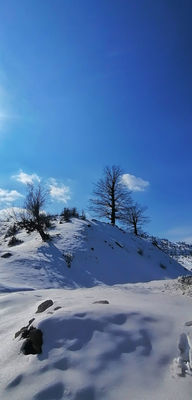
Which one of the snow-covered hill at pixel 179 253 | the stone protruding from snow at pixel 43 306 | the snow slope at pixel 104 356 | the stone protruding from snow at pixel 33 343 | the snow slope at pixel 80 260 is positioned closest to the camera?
the snow slope at pixel 104 356

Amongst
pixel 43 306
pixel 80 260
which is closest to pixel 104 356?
pixel 43 306

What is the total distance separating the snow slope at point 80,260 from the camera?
11398 mm

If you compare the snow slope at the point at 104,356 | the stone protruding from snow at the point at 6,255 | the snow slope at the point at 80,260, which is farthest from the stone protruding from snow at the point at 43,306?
the stone protruding from snow at the point at 6,255

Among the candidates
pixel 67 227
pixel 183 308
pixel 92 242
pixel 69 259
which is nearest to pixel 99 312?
pixel 183 308

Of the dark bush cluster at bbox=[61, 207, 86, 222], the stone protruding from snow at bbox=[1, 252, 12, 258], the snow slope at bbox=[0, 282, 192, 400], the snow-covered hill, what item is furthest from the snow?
the snow-covered hill

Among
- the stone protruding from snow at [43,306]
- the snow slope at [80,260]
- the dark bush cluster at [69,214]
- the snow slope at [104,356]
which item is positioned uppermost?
the dark bush cluster at [69,214]

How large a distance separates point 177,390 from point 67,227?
15.7 metres

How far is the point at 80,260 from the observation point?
14.2 meters

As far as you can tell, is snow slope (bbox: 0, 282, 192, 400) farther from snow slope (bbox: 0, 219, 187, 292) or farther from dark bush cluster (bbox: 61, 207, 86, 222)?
dark bush cluster (bbox: 61, 207, 86, 222)

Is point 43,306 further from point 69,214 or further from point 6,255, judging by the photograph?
point 69,214

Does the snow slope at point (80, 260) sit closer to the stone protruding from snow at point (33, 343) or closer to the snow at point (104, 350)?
the snow at point (104, 350)

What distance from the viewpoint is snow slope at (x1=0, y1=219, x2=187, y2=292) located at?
449 inches

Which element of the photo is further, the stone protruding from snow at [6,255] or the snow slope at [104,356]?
the stone protruding from snow at [6,255]

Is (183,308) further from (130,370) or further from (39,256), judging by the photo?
(39,256)
